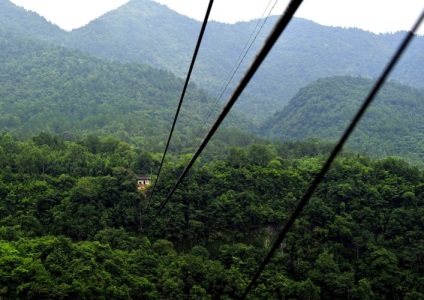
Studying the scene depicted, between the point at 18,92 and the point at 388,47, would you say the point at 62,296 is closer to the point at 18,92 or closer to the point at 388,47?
the point at 18,92

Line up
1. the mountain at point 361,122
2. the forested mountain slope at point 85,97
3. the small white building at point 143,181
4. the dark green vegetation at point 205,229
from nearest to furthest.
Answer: the dark green vegetation at point 205,229 < the small white building at point 143,181 < the forested mountain slope at point 85,97 < the mountain at point 361,122

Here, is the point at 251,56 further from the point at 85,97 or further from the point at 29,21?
the point at 85,97

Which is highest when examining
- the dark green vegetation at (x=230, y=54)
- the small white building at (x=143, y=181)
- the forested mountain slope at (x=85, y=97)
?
the dark green vegetation at (x=230, y=54)

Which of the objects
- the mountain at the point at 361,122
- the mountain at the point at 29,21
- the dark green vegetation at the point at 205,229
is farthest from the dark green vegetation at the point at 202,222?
the mountain at the point at 29,21

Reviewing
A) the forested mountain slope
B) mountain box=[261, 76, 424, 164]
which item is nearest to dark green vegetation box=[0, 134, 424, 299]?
the forested mountain slope

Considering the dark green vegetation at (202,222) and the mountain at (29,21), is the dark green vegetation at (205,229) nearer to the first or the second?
the dark green vegetation at (202,222)
